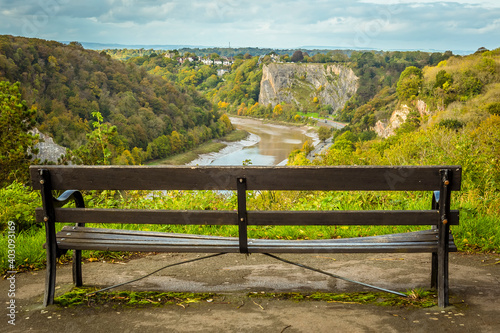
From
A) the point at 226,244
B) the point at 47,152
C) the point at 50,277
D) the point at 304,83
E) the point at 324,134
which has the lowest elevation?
the point at 324,134

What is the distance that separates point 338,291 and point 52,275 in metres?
1.68

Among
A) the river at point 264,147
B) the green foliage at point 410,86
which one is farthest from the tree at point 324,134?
the green foliage at point 410,86

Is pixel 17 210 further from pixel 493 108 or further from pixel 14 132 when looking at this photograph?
pixel 493 108

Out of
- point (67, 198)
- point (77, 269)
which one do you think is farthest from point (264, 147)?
point (67, 198)

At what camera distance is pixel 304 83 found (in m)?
118

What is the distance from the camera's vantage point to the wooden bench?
7.29ft

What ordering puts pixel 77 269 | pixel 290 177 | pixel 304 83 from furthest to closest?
pixel 304 83
pixel 77 269
pixel 290 177

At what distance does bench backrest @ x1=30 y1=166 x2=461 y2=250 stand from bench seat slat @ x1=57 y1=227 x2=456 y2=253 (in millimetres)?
133

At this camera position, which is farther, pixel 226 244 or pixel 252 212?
pixel 226 244

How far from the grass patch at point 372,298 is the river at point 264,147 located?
40.2 metres

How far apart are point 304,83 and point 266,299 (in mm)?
119078

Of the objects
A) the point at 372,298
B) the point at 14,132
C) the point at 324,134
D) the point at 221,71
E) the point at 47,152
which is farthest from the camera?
the point at 221,71

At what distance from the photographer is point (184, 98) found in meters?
78.7

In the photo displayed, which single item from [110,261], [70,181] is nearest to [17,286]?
[110,261]
